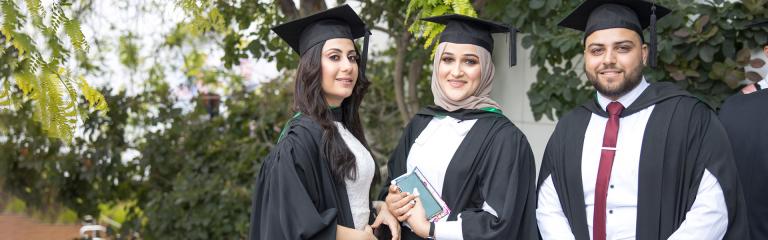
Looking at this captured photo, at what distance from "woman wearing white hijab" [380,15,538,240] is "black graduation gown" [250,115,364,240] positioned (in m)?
0.32

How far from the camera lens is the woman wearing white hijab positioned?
297 cm

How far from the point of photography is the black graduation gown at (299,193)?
280 cm

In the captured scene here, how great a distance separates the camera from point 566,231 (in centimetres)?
307

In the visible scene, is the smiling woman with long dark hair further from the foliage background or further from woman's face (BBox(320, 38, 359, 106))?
the foliage background

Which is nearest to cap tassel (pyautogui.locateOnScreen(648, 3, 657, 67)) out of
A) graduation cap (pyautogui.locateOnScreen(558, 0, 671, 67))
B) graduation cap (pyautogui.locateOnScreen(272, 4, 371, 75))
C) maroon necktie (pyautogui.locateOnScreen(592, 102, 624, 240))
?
graduation cap (pyautogui.locateOnScreen(558, 0, 671, 67))

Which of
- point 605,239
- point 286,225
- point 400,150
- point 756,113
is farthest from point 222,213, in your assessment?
point 756,113

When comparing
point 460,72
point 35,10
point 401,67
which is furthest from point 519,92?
point 35,10

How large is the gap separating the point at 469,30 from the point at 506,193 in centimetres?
71

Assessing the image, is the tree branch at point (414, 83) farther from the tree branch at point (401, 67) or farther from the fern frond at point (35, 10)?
the fern frond at point (35, 10)

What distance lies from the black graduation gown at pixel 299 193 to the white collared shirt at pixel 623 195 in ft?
2.79

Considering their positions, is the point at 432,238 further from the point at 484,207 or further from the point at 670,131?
the point at 670,131

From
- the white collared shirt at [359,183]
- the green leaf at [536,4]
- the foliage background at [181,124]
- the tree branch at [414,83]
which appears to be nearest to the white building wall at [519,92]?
the foliage background at [181,124]

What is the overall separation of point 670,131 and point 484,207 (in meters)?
0.77

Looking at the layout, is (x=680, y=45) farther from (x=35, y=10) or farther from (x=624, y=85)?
(x=35, y=10)
